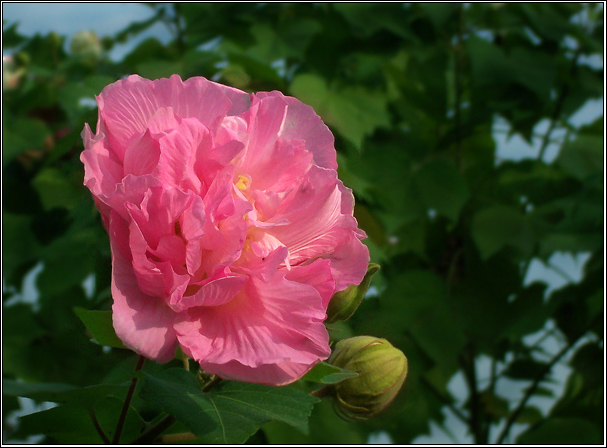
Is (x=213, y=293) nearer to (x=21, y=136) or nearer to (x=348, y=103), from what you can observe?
(x=348, y=103)

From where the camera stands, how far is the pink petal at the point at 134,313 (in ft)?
0.75

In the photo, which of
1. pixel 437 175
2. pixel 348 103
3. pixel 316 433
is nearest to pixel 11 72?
pixel 348 103

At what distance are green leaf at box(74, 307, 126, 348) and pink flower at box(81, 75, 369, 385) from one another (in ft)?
0.07

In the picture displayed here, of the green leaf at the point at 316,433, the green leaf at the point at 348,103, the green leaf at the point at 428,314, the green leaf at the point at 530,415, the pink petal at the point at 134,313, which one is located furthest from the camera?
the green leaf at the point at 530,415

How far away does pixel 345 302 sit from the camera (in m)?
0.27

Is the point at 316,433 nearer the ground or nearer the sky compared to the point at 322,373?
nearer the ground

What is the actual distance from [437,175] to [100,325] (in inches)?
31.2

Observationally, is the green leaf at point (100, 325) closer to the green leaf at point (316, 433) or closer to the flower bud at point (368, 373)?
the flower bud at point (368, 373)

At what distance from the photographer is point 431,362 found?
1.04m

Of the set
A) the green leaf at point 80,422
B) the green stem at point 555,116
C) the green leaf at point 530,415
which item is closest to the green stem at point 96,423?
the green leaf at point 80,422

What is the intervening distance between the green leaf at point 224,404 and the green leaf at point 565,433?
0.84 meters

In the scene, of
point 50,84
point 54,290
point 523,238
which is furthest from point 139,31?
point 523,238

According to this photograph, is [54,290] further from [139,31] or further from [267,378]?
[267,378]

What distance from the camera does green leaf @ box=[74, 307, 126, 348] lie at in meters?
0.25
